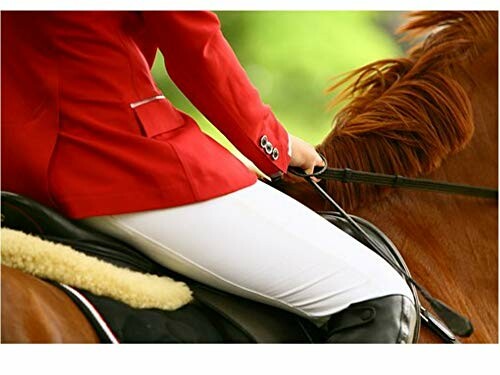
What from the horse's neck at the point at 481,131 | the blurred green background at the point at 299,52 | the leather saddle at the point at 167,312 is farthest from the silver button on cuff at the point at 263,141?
the blurred green background at the point at 299,52

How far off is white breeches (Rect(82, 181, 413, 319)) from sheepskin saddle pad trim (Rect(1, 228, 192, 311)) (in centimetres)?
5

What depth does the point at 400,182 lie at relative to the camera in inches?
67.5

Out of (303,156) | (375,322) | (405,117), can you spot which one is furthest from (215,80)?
(405,117)

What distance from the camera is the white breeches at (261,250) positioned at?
1.26m

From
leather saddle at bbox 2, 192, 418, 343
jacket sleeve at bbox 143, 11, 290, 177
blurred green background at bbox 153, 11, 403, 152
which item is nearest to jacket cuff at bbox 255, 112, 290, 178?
jacket sleeve at bbox 143, 11, 290, 177

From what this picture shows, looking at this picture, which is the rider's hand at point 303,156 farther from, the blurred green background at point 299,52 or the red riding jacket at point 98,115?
the blurred green background at point 299,52

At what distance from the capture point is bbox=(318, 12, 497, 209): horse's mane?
1.72 m

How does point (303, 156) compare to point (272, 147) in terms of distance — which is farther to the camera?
point (303, 156)

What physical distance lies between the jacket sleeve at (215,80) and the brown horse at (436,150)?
0.33 metres

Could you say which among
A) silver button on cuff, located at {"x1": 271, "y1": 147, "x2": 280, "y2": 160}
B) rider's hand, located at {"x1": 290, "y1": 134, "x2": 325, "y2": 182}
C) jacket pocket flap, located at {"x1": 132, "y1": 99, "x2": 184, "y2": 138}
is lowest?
rider's hand, located at {"x1": 290, "y1": 134, "x2": 325, "y2": 182}

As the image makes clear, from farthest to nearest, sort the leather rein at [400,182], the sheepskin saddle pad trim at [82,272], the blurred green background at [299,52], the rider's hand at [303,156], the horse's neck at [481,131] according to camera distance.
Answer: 1. the blurred green background at [299,52]
2. the horse's neck at [481,131]
3. the leather rein at [400,182]
4. the rider's hand at [303,156]
5. the sheepskin saddle pad trim at [82,272]

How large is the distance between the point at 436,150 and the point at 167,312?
75cm

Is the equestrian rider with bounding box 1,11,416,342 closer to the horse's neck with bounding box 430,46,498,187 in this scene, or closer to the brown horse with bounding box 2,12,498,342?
the brown horse with bounding box 2,12,498,342

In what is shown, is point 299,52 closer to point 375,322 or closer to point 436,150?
point 436,150
